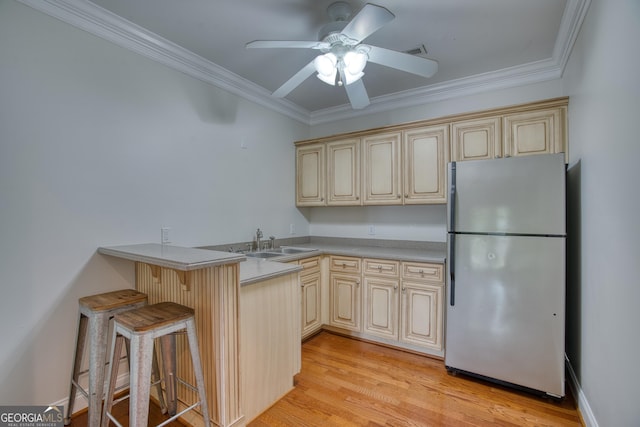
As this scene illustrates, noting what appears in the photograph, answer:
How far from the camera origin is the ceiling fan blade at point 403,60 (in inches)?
69.8

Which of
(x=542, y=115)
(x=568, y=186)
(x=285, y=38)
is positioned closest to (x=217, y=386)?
(x=285, y=38)

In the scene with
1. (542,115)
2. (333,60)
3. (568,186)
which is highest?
(333,60)

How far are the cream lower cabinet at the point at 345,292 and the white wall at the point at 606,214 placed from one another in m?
1.68

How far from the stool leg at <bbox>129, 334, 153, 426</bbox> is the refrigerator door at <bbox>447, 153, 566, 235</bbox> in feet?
6.99

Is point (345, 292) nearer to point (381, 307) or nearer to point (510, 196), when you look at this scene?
point (381, 307)

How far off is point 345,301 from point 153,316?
191 centimetres

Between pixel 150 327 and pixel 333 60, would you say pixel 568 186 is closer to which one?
pixel 333 60

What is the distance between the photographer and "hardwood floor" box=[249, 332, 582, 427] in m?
1.80

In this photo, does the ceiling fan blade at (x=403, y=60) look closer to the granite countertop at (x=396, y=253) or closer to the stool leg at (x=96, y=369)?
the granite countertop at (x=396, y=253)

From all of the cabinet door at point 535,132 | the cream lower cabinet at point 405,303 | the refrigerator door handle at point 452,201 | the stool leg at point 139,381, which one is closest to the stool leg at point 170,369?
the stool leg at point 139,381

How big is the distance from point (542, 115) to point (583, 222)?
3.18ft

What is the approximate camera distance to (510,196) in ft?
6.79

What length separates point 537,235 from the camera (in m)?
1.99

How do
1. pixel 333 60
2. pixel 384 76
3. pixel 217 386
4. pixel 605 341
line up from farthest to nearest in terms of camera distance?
pixel 384 76, pixel 333 60, pixel 217 386, pixel 605 341
